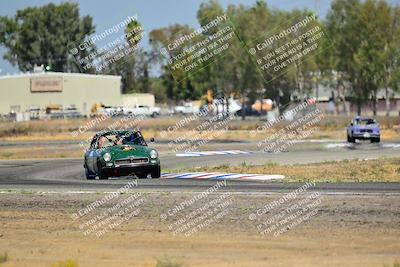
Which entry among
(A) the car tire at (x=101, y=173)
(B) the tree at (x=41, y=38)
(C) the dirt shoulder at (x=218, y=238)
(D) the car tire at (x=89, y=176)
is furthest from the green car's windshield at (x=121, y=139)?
(B) the tree at (x=41, y=38)

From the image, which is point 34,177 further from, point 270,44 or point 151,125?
point 270,44

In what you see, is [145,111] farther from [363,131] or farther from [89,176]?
[89,176]

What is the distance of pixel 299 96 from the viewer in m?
95.0

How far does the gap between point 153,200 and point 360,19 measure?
62.5 m

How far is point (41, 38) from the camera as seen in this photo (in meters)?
127

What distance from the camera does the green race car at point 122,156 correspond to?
2405 centimetres

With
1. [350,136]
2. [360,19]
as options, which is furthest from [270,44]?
[350,136]

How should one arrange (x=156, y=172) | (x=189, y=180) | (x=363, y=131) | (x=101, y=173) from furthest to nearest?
(x=363, y=131)
(x=156, y=172)
(x=189, y=180)
(x=101, y=173)

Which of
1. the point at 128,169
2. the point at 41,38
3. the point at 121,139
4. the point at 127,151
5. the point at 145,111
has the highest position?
the point at 41,38

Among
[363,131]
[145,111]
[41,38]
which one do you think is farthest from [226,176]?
[41,38]

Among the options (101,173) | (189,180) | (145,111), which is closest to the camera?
(101,173)

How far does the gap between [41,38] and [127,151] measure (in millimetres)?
105672

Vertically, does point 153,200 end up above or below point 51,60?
below

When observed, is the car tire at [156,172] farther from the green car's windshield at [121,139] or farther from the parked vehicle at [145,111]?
the parked vehicle at [145,111]
